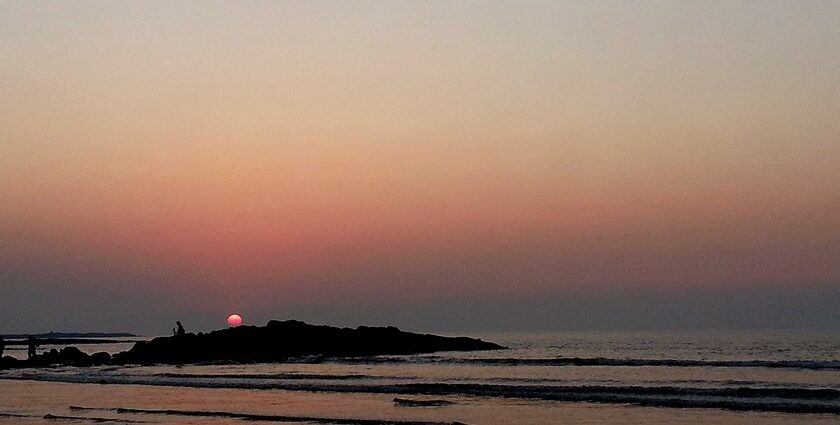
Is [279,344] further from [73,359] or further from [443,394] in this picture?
[443,394]

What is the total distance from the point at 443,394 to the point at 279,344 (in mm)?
34725

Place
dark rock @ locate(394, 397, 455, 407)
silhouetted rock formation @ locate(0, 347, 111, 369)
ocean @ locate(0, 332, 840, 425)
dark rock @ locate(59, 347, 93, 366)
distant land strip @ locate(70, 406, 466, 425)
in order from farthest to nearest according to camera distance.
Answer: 1. dark rock @ locate(59, 347, 93, 366)
2. silhouetted rock formation @ locate(0, 347, 111, 369)
3. dark rock @ locate(394, 397, 455, 407)
4. ocean @ locate(0, 332, 840, 425)
5. distant land strip @ locate(70, 406, 466, 425)

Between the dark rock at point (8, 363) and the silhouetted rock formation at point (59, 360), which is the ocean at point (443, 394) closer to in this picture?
the dark rock at point (8, 363)

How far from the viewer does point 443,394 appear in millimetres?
30906

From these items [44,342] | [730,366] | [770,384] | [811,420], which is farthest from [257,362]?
[44,342]

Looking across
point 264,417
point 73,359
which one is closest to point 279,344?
point 73,359

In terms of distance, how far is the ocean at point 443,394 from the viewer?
2436cm

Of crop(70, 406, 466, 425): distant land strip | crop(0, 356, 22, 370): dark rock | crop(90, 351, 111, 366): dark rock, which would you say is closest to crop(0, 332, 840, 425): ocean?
crop(70, 406, 466, 425): distant land strip

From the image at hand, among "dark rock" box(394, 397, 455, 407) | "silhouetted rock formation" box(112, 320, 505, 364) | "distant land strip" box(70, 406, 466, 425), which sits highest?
"silhouetted rock formation" box(112, 320, 505, 364)

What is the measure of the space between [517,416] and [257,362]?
111ft

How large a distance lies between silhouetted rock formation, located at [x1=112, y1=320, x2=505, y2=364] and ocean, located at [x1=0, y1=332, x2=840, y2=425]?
1107cm

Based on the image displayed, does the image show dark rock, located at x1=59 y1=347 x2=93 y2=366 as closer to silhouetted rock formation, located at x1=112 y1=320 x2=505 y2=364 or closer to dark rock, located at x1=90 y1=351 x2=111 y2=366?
dark rock, located at x1=90 y1=351 x2=111 y2=366

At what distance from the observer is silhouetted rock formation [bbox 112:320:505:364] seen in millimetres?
60000

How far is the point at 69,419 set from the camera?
79.9ft
